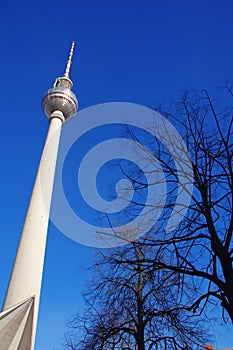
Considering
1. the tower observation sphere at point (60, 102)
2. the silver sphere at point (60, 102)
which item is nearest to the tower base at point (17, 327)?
the tower observation sphere at point (60, 102)

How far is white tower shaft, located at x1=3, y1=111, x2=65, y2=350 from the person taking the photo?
46.2 feet

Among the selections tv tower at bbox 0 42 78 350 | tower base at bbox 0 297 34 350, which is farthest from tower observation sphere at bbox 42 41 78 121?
tower base at bbox 0 297 34 350

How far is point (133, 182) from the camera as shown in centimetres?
831

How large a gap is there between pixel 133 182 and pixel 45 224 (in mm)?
10450

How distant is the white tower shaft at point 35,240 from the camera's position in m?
14.1

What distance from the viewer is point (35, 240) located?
16188 mm

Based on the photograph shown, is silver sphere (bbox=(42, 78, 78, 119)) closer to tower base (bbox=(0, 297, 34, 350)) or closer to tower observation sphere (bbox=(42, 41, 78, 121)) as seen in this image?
tower observation sphere (bbox=(42, 41, 78, 121))

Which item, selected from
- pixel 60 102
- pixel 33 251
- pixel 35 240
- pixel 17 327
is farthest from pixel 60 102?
pixel 17 327

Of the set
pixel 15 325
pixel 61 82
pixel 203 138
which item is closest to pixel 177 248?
pixel 203 138

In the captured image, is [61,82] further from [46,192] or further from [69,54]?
[46,192]

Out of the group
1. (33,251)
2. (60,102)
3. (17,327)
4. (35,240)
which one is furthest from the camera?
(60,102)

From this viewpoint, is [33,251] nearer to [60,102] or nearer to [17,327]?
[17,327]

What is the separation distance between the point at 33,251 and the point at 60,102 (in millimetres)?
15160

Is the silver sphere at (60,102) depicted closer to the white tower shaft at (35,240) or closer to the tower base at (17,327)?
the white tower shaft at (35,240)
